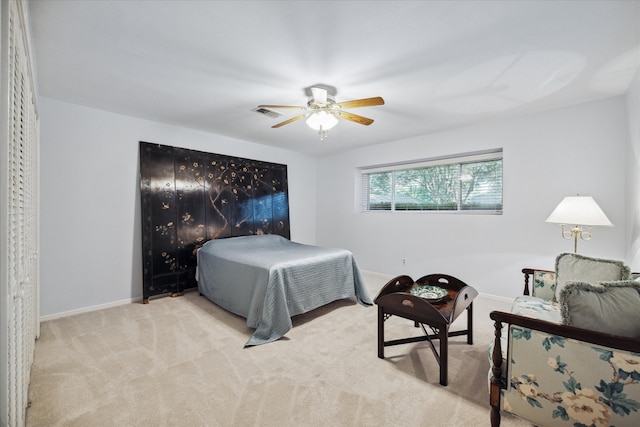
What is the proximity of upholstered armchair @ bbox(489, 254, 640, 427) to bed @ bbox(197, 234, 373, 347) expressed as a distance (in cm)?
175

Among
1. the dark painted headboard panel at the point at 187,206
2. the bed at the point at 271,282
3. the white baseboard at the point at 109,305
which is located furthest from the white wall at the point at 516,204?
the dark painted headboard panel at the point at 187,206

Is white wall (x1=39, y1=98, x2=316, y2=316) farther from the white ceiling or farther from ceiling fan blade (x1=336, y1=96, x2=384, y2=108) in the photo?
ceiling fan blade (x1=336, y1=96, x2=384, y2=108)

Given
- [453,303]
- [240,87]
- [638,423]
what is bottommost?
[638,423]

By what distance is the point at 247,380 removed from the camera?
191cm

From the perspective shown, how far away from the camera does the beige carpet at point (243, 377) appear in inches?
62.7

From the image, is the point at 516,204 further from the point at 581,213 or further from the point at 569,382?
the point at 569,382

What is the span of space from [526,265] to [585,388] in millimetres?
2504

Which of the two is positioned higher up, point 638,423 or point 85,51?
point 85,51

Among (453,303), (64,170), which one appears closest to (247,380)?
(453,303)

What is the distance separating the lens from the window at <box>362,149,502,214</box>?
12.5 feet

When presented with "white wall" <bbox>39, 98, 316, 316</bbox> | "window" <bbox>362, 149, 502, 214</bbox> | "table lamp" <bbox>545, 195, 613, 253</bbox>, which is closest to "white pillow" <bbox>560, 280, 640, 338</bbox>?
"table lamp" <bbox>545, 195, 613, 253</bbox>

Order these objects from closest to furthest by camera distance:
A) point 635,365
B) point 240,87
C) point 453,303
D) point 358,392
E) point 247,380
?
point 635,365 < point 358,392 < point 247,380 < point 453,303 < point 240,87

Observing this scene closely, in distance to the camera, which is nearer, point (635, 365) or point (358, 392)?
point (635, 365)

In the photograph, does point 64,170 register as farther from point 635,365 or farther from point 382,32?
point 635,365
